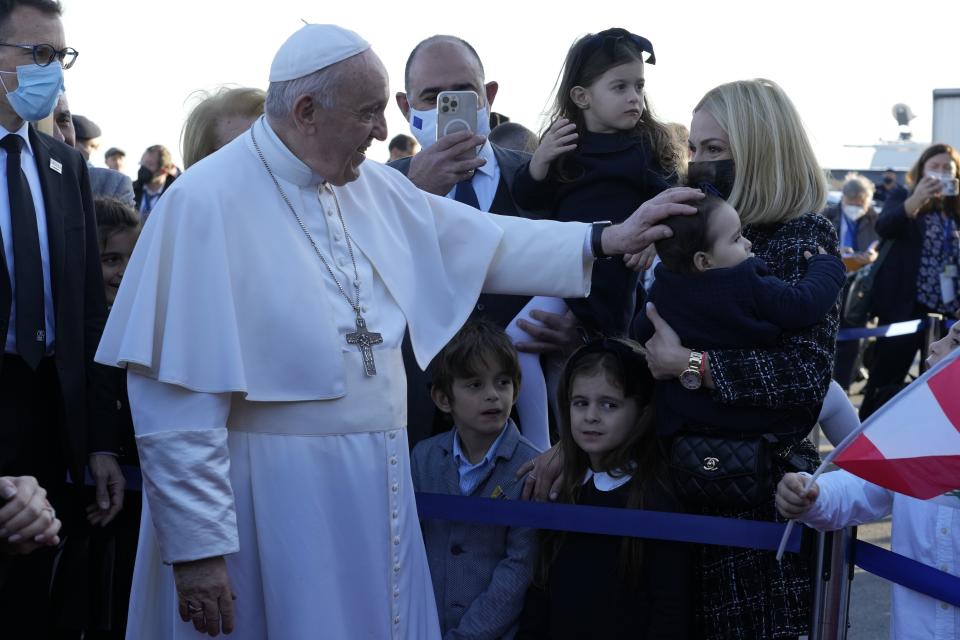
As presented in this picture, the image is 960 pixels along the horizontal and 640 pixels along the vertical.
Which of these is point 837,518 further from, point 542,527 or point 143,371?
point 143,371

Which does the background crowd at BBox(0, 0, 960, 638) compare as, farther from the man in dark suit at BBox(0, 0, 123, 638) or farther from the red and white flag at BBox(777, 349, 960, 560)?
the red and white flag at BBox(777, 349, 960, 560)

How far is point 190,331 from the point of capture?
2941mm

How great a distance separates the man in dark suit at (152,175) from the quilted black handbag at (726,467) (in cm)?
750

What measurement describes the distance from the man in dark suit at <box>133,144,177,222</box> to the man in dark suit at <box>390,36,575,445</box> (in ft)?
19.0

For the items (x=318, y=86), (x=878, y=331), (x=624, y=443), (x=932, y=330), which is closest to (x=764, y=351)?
(x=624, y=443)

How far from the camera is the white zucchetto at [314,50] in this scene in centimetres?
303

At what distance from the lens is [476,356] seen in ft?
13.0

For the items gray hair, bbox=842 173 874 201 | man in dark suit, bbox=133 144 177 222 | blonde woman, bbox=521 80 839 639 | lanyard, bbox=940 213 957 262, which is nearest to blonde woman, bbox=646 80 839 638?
blonde woman, bbox=521 80 839 639

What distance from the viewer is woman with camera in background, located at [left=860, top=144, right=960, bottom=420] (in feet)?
29.7

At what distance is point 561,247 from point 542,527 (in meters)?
0.83

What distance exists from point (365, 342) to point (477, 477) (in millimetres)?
989

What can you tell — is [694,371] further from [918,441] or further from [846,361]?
[846,361]

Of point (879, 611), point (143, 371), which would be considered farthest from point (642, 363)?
point (879, 611)

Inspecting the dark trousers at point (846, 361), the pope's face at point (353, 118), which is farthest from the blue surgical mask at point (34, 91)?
the dark trousers at point (846, 361)
